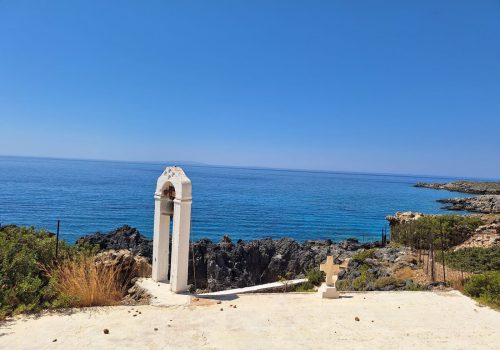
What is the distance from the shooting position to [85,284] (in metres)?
8.56

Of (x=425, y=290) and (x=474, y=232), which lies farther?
(x=474, y=232)

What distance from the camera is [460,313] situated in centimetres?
905

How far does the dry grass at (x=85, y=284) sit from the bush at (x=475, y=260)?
14478mm

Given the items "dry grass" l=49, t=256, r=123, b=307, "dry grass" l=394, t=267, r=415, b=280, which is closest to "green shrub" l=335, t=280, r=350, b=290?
"dry grass" l=394, t=267, r=415, b=280

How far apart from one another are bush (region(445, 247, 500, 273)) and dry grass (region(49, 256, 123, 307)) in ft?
47.5

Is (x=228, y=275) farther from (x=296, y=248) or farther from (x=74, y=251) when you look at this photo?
(x=74, y=251)

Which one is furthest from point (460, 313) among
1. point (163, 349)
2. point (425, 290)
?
point (163, 349)

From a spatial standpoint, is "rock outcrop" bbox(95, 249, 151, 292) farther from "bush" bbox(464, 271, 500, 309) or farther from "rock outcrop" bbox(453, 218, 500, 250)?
"rock outcrop" bbox(453, 218, 500, 250)

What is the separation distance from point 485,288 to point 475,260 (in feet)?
27.6

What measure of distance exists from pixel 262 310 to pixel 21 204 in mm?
51906

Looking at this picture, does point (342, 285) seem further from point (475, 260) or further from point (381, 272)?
point (475, 260)

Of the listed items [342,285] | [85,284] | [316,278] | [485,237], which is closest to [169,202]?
[85,284]

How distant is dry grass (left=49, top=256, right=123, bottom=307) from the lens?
27.6 feet

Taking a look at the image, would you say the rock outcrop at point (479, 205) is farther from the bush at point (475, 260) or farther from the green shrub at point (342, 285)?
the green shrub at point (342, 285)
